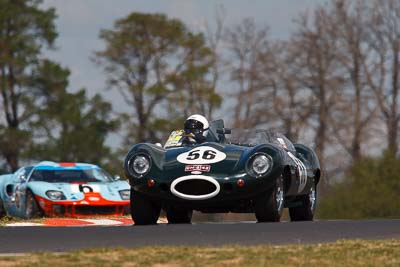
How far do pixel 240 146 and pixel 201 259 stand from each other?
6.51 m

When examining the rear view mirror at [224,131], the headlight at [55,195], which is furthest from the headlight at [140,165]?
the headlight at [55,195]

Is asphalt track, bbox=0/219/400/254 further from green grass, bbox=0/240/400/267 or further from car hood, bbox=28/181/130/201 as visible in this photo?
car hood, bbox=28/181/130/201

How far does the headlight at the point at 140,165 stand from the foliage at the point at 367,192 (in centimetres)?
2183

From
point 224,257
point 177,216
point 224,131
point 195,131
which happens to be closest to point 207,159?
point 195,131

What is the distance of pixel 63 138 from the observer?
55.8 meters

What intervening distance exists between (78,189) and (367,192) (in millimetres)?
13987

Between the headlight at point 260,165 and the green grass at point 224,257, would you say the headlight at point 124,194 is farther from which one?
the green grass at point 224,257

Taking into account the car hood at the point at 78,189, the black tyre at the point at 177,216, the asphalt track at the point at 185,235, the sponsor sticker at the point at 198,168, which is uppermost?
the car hood at the point at 78,189

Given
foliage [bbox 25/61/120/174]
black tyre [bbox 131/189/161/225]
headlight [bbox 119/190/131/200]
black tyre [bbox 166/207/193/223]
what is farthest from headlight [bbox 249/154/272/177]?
foliage [bbox 25/61/120/174]

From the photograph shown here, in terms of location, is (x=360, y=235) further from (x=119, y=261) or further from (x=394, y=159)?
(x=394, y=159)

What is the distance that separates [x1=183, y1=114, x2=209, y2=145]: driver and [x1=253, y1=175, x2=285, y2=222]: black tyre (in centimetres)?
137

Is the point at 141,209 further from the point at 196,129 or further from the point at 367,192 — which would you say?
the point at 367,192

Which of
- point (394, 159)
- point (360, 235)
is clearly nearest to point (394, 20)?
point (394, 159)

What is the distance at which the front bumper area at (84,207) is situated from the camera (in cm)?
2619
